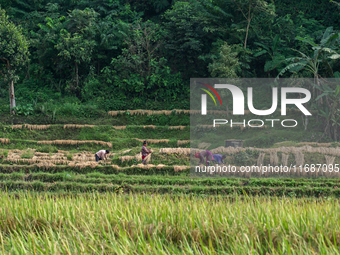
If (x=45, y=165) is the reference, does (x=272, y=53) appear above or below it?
above

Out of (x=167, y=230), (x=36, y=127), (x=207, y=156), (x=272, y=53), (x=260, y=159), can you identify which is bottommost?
(x=260, y=159)

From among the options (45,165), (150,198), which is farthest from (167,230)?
(45,165)

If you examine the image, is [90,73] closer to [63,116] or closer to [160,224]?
[63,116]

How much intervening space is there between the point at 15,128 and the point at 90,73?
224 inches

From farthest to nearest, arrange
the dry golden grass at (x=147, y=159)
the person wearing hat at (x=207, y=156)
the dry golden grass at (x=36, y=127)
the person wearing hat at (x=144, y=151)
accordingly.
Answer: the dry golden grass at (x=36, y=127) → the dry golden grass at (x=147, y=159) → the person wearing hat at (x=144, y=151) → the person wearing hat at (x=207, y=156)

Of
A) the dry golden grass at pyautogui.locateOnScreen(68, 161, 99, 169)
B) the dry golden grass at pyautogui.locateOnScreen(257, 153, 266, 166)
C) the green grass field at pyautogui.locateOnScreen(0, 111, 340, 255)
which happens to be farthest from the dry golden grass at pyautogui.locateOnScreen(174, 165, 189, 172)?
the dry golden grass at pyautogui.locateOnScreen(68, 161, 99, 169)

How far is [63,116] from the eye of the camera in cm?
1434

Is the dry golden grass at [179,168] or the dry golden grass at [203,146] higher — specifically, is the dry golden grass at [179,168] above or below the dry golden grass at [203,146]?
below

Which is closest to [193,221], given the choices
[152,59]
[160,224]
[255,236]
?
[160,224]

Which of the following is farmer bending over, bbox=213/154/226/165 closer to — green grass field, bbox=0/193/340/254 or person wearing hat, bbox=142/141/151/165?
person wearing hat, bbox=142/141/151/165

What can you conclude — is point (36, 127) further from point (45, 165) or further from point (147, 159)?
point (147, 159)

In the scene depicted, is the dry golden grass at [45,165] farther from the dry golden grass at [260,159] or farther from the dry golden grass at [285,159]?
the dry golden grass at [285,159]

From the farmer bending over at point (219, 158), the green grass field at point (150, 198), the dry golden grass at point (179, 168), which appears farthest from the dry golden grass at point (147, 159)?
the farmer bending over at point (219, 158)

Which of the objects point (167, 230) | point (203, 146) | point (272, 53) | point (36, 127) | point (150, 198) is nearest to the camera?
point (167, 230)
